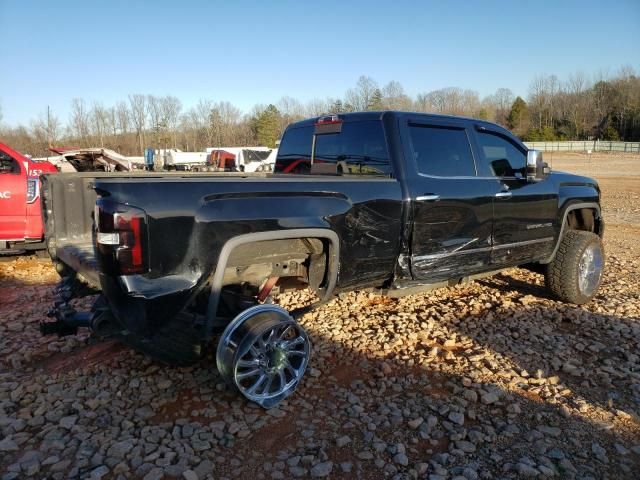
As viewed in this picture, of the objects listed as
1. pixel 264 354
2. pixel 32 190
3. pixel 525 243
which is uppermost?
pixel 32 190

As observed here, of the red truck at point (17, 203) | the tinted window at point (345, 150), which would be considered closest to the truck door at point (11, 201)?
the red truck at point (17, 203)

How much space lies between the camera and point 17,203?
6.57 metres

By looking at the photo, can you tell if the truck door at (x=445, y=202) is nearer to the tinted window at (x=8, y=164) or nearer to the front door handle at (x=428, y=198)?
the front door handle at (x=428, y=198)

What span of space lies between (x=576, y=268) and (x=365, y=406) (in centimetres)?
327

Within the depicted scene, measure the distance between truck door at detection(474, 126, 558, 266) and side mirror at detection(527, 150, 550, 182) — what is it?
93 mm

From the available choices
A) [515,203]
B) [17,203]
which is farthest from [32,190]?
[515,203]

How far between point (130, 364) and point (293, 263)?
1545 millimetres

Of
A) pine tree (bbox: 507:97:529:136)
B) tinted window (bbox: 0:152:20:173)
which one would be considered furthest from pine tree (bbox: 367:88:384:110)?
tinted window (bbox: 0:152:20:173)

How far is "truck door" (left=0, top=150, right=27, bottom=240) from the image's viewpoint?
256 inches

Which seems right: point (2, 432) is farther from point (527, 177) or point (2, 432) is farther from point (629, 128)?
point (629, 128)

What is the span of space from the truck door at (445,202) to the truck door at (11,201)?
5499 mm

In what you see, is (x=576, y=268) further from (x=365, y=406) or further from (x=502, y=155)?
(x=365, y=406)

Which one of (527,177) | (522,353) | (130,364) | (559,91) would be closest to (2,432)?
(130,364)

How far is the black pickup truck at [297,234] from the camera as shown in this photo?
268 cm
